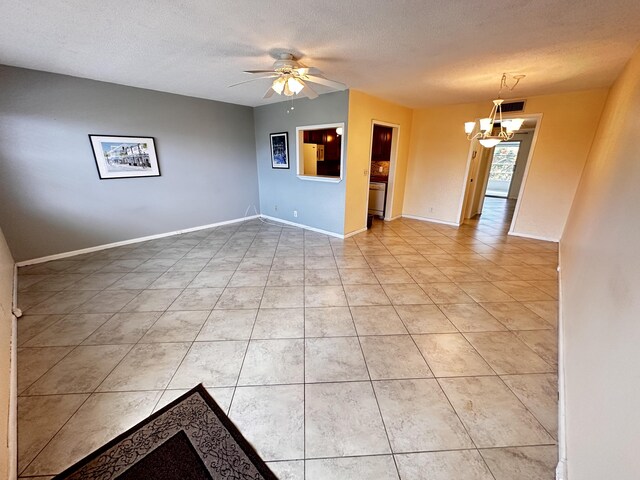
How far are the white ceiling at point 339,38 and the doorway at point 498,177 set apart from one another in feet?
6.37

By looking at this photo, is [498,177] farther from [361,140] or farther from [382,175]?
[361,140]

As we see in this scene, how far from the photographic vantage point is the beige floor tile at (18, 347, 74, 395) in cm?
167

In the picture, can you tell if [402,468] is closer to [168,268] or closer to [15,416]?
[15,416]

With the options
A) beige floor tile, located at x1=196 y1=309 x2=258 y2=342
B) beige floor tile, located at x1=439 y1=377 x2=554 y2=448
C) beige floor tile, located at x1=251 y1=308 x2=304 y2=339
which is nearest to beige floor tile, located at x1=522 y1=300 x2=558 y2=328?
beige floor tile, located at x1=439 y1=377 x2=554 y2=448

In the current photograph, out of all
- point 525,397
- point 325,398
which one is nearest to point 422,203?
point 525,397

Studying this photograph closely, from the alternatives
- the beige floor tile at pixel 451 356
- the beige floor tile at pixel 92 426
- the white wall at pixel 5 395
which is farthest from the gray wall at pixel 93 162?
the beige floor tile at pixel 451 356

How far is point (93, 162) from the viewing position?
368 centimetres

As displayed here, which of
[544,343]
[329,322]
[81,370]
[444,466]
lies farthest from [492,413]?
[81,370]

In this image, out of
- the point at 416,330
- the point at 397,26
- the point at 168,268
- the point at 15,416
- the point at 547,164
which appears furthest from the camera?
the point at 547,164

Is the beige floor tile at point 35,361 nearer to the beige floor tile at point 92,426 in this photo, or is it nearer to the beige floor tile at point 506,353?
the beige floor tile at point 92,426

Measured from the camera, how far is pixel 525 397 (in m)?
1.58

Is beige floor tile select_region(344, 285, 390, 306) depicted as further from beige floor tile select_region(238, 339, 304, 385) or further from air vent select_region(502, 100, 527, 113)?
air vent select_region(502, 100, 527, 113)

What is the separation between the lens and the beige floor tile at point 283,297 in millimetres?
2559

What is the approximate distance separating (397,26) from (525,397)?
2.83 m
